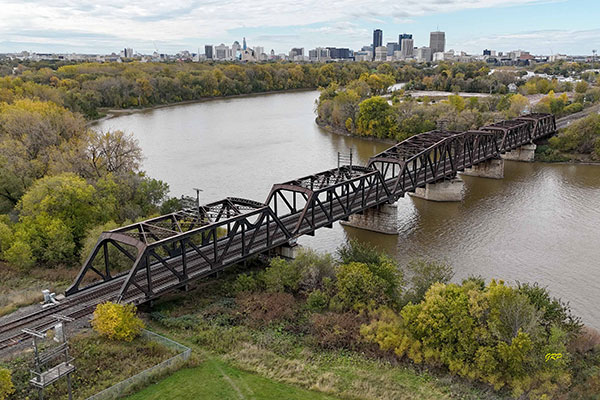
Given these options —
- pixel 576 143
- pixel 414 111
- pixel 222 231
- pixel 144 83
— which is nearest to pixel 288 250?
pixel 222 231

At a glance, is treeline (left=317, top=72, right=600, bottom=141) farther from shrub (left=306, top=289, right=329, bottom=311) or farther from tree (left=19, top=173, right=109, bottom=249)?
tree (left=19, top=173, right=109, bottom=249)

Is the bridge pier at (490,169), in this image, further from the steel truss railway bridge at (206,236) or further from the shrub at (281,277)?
the shrub at (281,277)

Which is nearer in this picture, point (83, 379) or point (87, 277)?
point (83, 379)

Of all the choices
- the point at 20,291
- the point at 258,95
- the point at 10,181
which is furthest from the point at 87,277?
the point at 258,95

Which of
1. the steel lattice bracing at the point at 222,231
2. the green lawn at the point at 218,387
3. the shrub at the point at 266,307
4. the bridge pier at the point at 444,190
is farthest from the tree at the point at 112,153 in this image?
the bridge pier at the point at 444,190

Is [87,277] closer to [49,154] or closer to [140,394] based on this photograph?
[140,394]

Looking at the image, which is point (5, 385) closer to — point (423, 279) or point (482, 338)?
point (482, 338)
